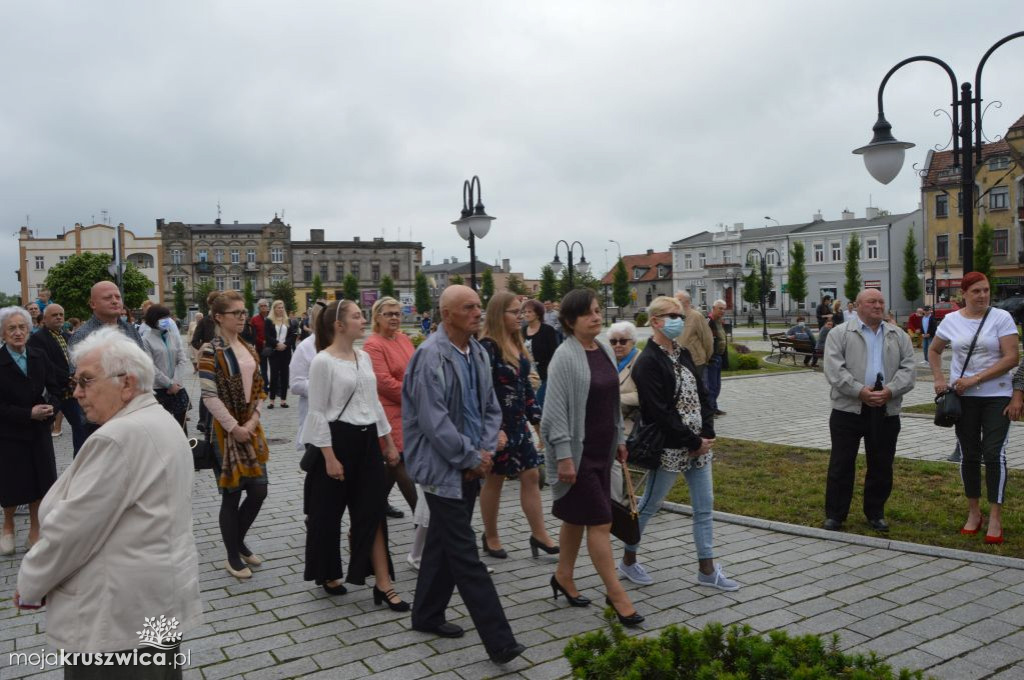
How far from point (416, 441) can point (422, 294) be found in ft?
327

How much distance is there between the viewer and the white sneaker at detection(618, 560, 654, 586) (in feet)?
17.3

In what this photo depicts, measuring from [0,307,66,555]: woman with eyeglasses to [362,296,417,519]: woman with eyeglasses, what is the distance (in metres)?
2.63

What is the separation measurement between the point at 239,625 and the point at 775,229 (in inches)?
3502

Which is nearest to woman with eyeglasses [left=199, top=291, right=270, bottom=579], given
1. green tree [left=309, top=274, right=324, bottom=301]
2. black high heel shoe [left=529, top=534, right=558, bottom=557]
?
black high heel shoe [left=529, top=534, right=558, bottom=557]

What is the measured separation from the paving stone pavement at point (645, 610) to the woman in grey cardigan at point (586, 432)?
53cm

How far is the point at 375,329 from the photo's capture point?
21.0 feet

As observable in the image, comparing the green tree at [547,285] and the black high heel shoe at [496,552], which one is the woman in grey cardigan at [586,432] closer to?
the black high heel shoe at [496,552]

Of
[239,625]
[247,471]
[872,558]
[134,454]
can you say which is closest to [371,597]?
[239,625]

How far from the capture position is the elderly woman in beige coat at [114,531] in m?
2.61

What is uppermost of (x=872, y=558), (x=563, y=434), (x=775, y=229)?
(x=775, y=229)

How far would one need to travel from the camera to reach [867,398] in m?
6.17

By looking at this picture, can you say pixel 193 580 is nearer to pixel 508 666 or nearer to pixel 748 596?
pixel 508 666

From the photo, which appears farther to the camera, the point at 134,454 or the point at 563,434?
the point at 563,434

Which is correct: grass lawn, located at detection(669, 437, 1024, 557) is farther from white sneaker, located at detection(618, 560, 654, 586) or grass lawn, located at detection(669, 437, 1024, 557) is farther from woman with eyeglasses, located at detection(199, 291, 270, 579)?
woman with eyeglasses, located at detection(199, 291, 270, 579)
